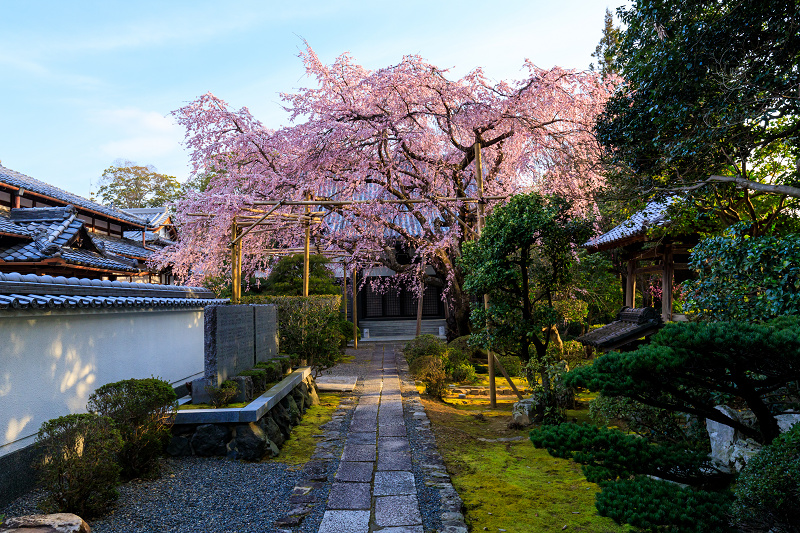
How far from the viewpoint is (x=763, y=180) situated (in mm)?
8117

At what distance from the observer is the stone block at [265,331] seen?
9148 mm

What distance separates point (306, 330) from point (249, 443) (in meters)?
4.88

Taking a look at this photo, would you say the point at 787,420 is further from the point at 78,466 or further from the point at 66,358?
the point at 66,358

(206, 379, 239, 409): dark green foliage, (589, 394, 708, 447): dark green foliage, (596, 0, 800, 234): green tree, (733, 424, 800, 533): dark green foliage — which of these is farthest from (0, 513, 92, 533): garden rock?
(596, 0, 800, 234): green tree

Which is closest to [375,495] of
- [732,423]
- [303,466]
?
[303,466]

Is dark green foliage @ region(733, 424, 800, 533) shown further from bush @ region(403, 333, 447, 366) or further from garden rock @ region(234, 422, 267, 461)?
bush @ region(403, 333, 447, 366)

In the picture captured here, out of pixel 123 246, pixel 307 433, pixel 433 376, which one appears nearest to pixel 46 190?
pixel 123 246

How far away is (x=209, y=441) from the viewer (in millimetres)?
6391

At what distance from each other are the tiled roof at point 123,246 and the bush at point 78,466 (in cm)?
1739

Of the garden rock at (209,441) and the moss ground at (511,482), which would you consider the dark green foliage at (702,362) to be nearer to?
the moss ground at (511,482)

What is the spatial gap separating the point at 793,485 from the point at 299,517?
12.6 feet

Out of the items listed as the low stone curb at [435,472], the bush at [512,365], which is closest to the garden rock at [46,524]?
the low stone curb at [435,472]

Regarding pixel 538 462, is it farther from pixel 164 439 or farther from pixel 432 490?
pixel 164 439

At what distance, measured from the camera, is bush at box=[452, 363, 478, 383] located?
42.3 ft
